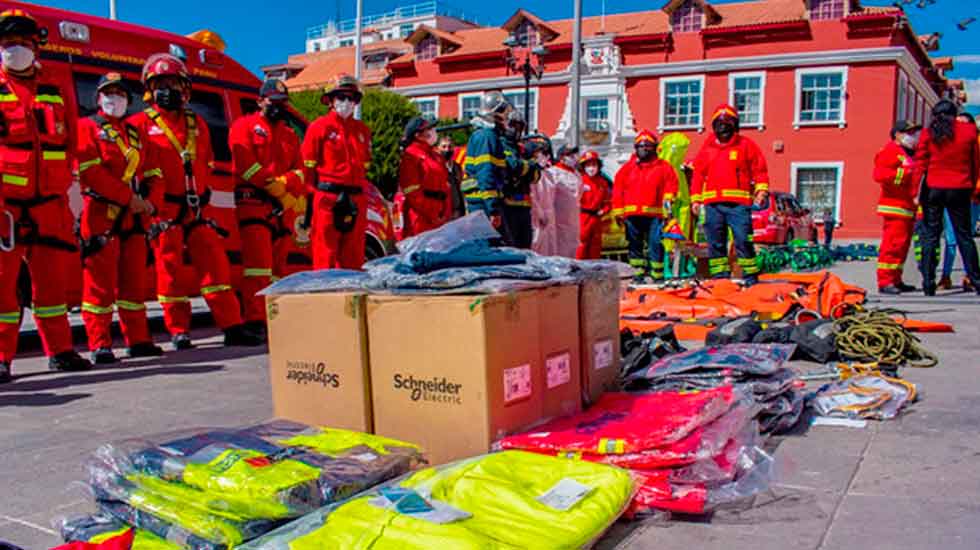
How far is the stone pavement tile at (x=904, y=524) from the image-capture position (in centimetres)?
237

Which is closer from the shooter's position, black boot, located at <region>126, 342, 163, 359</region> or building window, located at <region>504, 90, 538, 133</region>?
black boot, located at <region>126, 342, 163, 359</region>

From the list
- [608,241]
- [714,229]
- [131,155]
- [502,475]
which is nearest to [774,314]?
[714,229]

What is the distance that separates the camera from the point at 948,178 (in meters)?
9.19

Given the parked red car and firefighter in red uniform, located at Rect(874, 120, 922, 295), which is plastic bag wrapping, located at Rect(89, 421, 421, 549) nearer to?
firefighter in red uniform, located at Rect(874, 120, 922, 295)

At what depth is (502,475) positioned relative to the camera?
8.19 ft

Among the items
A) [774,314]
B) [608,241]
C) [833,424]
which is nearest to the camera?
[833,424]

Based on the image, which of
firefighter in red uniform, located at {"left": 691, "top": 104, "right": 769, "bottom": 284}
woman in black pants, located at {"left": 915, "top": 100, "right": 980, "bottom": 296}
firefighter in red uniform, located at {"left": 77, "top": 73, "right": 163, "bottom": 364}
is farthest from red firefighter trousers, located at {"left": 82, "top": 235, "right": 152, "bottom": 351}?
woman in black pants, located at {"left": 915, "top": 100, "right": 980, "bottom": 296}

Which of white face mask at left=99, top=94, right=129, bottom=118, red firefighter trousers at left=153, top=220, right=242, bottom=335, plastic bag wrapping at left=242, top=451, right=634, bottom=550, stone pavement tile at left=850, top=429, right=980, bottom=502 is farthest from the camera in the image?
red firefighter trousers at left=153, top=220, right=242, bottom=335

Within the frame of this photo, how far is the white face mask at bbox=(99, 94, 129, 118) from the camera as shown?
5.99 metres

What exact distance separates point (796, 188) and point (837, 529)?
3539 centimetres

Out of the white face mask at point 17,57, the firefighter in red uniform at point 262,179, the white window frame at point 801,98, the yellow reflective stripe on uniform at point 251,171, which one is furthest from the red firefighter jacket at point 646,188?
the white window frame at point 801,98

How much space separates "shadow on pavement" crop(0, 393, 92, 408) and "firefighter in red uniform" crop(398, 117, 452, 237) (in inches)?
190

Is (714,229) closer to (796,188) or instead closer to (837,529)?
(837,529)

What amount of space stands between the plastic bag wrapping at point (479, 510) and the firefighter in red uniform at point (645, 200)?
7.69 metres
